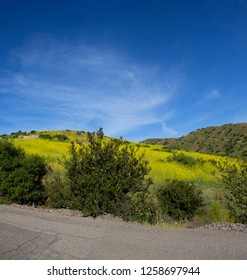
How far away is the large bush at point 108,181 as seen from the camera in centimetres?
1020

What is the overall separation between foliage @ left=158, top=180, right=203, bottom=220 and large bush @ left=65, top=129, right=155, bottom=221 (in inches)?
95.1

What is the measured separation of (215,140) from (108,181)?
7318 cm

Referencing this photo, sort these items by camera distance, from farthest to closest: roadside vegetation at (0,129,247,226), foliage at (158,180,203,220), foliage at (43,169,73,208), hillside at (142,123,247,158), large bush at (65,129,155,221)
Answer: hillside at (142,123,247,158), foliage at (158,180,203,220), foliage at (43,169,73,208), roadside vegetation at (0,129,247,226), large bush at (65,129,155,221)

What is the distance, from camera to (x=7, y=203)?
1197cm

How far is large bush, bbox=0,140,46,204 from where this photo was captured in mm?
12680

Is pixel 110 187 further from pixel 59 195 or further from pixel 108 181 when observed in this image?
pixel 59 195

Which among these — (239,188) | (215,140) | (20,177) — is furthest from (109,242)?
(215,140)

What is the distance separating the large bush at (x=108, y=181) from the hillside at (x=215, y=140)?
54853 mm

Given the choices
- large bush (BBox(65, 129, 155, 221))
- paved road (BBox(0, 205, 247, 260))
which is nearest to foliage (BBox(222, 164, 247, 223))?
large bush (BBox(65, 129, 155, 221))

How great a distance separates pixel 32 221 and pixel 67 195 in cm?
324

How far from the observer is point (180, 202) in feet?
42.4

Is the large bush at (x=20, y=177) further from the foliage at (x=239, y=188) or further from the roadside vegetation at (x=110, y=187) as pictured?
the foliage at (x=239, y=188)

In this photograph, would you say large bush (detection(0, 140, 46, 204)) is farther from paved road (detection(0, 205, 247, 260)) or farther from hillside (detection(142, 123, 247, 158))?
hillside (detection(142, 123, 247, 158))

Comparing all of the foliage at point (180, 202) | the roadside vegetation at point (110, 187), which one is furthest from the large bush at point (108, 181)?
the foliage at point (180, 202)
